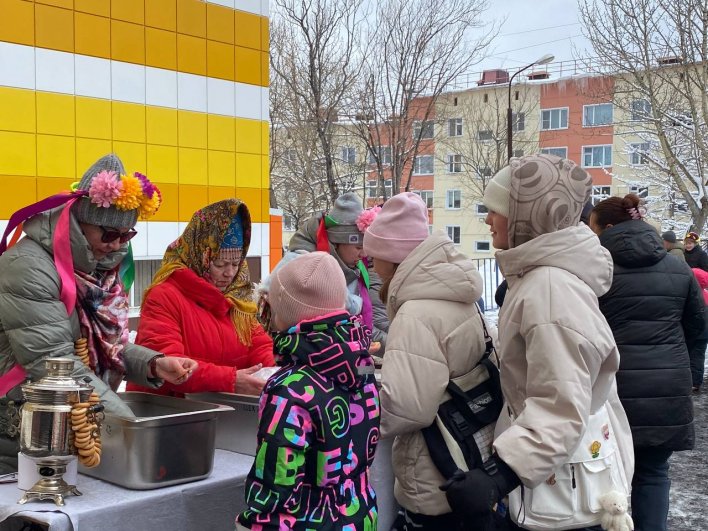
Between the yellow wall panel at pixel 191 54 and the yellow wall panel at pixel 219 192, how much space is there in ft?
4.20

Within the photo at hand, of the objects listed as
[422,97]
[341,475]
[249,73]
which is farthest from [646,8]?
[341,475]

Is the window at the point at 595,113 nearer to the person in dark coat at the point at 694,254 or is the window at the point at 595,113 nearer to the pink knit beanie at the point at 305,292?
the person in dark coat at the point at 694,254

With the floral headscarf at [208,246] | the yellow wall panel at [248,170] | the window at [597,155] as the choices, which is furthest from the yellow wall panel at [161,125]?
the window at [597,155]

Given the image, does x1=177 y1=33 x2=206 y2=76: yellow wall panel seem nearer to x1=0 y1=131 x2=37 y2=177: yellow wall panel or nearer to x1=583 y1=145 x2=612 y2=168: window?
x1=0 y1=131 x2=37 y2=177: yellow wall panel

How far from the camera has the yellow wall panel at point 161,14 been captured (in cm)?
808

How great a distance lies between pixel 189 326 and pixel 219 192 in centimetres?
625

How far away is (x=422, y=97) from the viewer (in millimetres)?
17156

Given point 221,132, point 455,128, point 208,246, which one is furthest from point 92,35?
point 455,128

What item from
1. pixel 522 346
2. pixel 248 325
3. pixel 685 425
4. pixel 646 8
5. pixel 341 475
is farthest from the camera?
pixel 646 8

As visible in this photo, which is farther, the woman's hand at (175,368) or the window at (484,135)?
the window at (484,135)

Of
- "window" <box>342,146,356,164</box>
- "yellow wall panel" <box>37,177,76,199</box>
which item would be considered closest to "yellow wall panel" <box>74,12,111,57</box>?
"yellow wall panel" <box>37,177,76,199</box>

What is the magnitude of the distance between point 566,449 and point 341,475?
0.58m

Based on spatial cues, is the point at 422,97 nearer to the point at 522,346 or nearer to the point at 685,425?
the point at 685,425

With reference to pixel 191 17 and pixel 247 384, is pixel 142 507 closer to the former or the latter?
pixel 247 384
